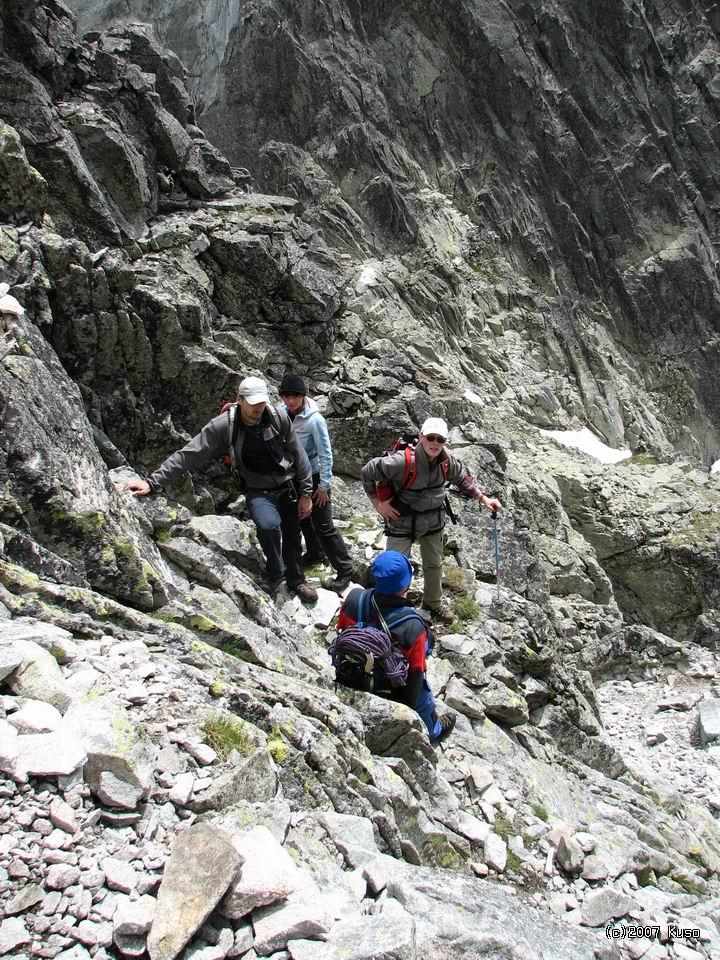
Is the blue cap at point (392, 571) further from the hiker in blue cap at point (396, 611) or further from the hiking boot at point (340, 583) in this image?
the hiking boot at point (340, 583)

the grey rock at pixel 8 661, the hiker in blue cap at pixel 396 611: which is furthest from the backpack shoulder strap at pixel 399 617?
the grey rock at pixel 8 661

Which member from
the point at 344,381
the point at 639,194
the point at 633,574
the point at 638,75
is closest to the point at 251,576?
the point at 344,381

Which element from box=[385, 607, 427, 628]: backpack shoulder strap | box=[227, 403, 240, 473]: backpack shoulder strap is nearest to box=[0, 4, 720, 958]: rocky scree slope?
box=[385, 607, 427, 628]: backpack shoulder strap

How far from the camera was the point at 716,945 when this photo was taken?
6086 millimetres

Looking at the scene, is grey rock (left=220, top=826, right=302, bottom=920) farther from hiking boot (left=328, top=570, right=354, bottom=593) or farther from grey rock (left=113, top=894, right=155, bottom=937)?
hiking boot (left=328, top=570, right=354, bottom=593)

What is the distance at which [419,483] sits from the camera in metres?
9.25

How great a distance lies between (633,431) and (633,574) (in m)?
22.4

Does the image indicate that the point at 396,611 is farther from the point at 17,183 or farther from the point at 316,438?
the point at 17,183

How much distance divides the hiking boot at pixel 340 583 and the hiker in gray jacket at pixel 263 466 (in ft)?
3.69

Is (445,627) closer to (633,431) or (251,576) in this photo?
(251,576)

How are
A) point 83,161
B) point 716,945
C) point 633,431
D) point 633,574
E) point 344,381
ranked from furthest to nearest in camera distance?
point 633,431
point 633,574
point 344,381
point 83,161
point 716,945

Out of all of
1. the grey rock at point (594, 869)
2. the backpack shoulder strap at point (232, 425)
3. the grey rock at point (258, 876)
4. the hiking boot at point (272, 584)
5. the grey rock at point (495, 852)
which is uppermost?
the backpack shoulder strap at point (232, 425)

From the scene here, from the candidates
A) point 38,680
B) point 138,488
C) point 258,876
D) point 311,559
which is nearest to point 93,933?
point 258,876

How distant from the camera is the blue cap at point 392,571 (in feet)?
21.6
